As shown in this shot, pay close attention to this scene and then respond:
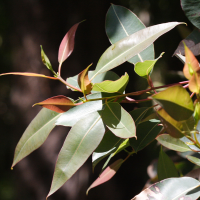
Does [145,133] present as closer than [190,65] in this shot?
No

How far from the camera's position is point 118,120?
0.38m

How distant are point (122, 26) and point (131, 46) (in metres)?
0.16

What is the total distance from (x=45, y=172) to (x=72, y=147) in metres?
0.80

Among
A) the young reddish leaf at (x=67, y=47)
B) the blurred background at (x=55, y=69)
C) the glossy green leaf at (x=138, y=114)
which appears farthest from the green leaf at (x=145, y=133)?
the blurred background at (x=55, y=69)

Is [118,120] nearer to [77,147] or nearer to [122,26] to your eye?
[77,147]

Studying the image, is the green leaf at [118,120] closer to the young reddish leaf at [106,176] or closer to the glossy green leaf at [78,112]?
the glossy green leaf at [78,112]

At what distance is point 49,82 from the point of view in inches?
42.7

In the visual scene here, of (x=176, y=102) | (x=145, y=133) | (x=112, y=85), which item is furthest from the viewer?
(x=145, y=133)

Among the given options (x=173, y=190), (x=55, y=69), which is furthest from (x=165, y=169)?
(x=55, y=69)

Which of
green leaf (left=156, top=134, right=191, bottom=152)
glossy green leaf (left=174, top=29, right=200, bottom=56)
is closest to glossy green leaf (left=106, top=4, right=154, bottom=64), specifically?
glossy green leaf (left=174, top=29, right=200, bottom=56)

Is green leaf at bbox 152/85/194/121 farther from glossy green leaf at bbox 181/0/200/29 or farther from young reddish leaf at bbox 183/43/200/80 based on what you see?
glossy green leaf at bbox 181/0/200/29

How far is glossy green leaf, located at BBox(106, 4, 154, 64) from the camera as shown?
0.50 m

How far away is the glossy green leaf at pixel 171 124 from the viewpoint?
0.98 ft

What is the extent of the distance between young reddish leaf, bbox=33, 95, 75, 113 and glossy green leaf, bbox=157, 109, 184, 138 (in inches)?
7.2
